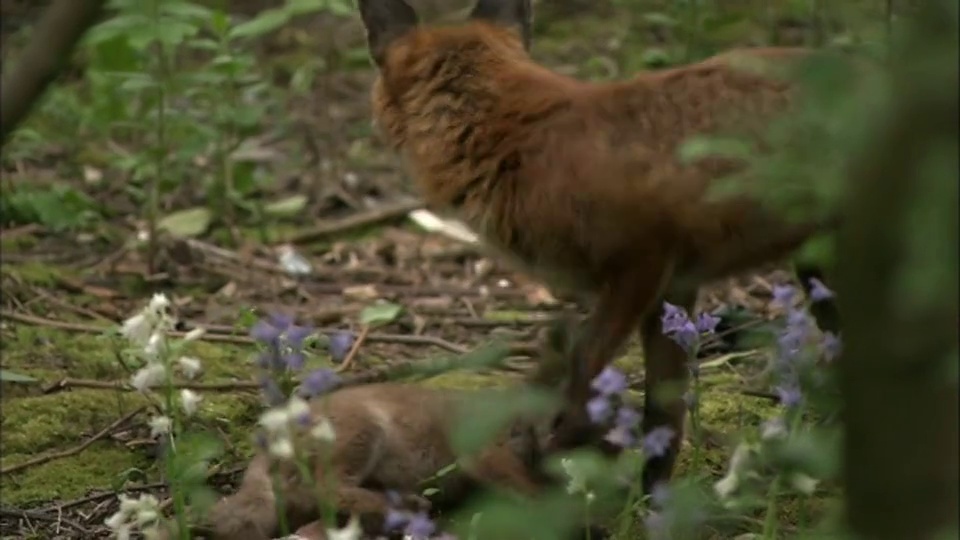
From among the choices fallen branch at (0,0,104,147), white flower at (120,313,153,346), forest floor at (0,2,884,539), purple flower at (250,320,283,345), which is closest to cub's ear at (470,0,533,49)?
forest floor at (0,2,884,539)

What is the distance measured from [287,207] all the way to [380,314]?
2.20 meters

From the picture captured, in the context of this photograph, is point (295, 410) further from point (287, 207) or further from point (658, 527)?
point (287, 207)

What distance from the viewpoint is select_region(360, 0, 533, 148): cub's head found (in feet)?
17.4

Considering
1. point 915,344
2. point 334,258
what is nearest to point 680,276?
point 915,344

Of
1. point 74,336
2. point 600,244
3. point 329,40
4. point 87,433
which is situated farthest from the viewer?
A: point 329,40

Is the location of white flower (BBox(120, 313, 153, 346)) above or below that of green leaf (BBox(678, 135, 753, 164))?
below

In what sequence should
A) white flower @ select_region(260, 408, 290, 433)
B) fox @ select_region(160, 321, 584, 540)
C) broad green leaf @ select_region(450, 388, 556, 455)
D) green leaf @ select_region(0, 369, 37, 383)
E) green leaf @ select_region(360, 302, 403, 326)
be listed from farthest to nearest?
green leaf @ select_region(360, 302, 403, 326)
green leaf @ select_region(0, 369, 37, 383)
fox @ select_region(160, 321, 584, 540)
white flower @ select_region(260, 408, 290, 433)
broad green leaf @ select_region(450, 388, 556, 455)

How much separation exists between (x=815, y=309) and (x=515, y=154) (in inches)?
42.6

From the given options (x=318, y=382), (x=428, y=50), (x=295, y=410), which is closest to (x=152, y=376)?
(x=318, y=382)

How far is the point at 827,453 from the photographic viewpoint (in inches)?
107

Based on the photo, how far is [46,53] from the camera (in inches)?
97.4

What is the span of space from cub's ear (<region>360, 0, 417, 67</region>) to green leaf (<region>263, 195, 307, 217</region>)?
3345 mm

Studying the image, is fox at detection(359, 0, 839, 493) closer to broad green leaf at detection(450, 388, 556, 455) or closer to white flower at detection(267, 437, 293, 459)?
white flower at detection(267, 437, 293, 459)

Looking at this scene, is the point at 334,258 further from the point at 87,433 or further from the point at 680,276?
the point at 680,276
